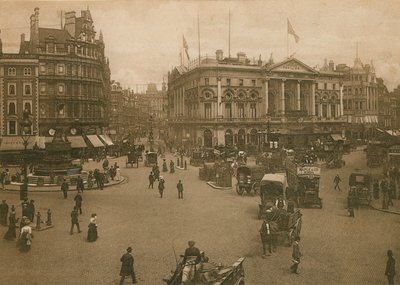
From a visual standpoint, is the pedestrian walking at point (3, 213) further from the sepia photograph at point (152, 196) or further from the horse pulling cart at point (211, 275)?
the horse pulling cart at point (211, 275)

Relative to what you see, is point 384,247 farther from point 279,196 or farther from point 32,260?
point 32,260

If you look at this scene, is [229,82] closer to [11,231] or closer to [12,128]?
[12,128]

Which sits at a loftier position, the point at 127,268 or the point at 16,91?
the point at 16,91

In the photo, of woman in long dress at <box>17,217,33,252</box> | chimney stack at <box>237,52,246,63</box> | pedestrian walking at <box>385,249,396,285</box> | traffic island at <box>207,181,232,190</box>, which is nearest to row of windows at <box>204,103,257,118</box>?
chimney stack at <box>237,52,246,63</box>

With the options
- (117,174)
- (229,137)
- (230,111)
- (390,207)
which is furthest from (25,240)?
(230,111)

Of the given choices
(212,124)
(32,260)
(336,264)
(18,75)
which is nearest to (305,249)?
(336,264)

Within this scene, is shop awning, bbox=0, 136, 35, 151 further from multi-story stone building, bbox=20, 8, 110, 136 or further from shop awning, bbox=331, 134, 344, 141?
shop awning, bbox=331, 134, 344, 141
